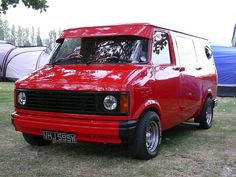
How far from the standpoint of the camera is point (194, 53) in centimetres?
856

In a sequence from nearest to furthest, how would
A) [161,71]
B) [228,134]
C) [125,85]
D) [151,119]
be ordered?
[125,85]
[151,119]
[161,71]
[228,134]

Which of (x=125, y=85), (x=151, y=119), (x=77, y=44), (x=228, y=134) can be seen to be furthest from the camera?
(x=228, y=134)

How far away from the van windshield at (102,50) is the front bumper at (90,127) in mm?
1122

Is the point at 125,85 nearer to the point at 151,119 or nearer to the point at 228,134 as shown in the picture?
the point at 151,119

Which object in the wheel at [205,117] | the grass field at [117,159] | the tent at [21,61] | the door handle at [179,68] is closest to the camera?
the grass field at [117,159]

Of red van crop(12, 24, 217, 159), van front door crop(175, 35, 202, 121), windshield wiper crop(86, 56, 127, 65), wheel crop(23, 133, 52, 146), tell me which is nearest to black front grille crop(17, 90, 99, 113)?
red van crop(12, 24, 217, 159)

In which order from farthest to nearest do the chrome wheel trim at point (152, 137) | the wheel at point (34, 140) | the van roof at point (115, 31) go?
the wheel at point (34, 140) < the van roof at point (115, 31) < the chrome wheel trim at point (152, 137)

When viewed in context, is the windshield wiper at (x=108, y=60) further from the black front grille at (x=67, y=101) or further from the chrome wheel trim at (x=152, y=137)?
the chrome wheel trim at (x=152, y=137)

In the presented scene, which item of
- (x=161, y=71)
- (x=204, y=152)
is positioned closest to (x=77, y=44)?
(x=161, y=71)

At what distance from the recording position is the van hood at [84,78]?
5.71 metres

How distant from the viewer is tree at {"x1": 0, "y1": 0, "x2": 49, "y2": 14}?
1336 centimetres

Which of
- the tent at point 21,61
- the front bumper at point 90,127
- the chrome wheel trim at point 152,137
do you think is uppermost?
the front bumper at point 90,127

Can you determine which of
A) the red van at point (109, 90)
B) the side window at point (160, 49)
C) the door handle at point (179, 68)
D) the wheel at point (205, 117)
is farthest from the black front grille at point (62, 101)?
the wheel at point (205, 117)

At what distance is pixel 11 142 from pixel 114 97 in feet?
8.38
